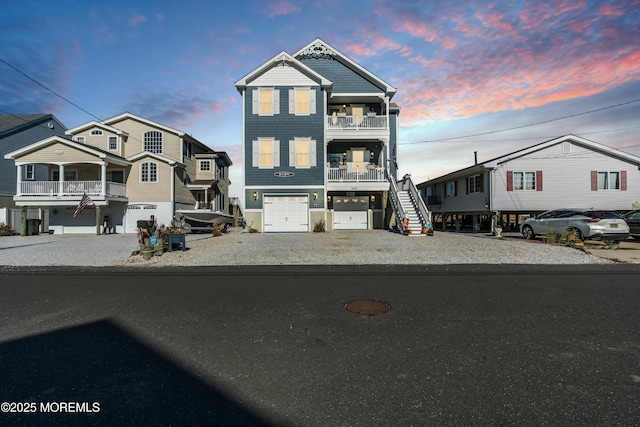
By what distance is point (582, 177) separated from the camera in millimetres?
21828

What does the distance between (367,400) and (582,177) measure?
2601 centimetres

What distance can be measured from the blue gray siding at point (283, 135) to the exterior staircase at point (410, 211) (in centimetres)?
501

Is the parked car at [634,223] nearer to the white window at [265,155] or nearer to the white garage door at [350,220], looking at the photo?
the white garage door at [350,220]

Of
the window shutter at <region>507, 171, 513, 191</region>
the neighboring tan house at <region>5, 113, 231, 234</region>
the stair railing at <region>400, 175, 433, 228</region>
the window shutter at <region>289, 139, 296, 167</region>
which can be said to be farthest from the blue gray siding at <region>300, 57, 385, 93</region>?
the neighboring tan house at <region>5, 113, 231, 234</region>

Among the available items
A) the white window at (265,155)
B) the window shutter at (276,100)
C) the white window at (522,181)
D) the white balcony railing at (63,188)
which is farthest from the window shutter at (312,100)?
the white balcony railing at (63,188)

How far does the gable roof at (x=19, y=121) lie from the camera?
28.6 metres

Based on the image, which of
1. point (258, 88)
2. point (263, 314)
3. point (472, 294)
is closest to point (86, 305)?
point (263, 314)

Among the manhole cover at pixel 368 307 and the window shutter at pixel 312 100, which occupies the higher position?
the window shutter at pixel 312 100

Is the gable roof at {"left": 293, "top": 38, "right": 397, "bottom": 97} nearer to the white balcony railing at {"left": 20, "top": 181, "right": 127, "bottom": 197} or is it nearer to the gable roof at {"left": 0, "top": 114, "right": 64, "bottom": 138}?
the white balcony railing at {"left": 20, "top": 181, "right": 127, "bottom": 197}

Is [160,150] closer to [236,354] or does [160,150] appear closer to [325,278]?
[325,278]

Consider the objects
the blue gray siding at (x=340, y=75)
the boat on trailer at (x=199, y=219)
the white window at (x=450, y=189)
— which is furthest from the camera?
the white window at (x=450, y=189)

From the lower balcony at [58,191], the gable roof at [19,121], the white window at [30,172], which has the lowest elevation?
the lower balcony at [58,191]

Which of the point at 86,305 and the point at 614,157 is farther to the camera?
the point at 614,157

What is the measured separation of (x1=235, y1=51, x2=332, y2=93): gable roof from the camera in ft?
69.3
